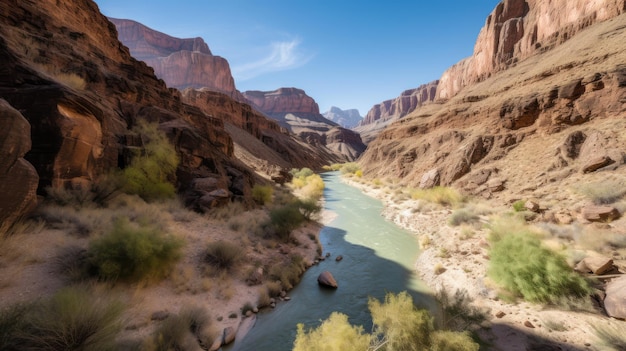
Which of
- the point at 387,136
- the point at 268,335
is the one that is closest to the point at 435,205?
the point at 268,335

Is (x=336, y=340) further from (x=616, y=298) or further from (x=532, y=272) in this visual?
(x=616, y=298)

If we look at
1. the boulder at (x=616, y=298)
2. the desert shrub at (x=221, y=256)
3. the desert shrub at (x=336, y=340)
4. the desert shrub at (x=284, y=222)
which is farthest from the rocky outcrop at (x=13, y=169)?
the boulder at (x=616, y=298)

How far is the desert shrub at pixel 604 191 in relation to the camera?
994 centimetres

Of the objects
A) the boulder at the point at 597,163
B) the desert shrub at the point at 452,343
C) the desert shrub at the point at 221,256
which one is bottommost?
the desert shrub at the point at 221,256

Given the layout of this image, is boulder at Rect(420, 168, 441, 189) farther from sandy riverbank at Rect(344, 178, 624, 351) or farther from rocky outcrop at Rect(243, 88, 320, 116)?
rocky outcrop at Rect(243, 88, 320, 116)

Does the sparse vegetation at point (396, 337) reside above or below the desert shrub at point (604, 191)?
below

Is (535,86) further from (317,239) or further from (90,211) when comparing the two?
(90,211)

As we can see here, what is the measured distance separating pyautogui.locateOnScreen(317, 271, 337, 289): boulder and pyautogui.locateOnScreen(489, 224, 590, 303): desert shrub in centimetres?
501

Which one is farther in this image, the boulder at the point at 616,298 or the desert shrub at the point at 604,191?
the desert shrub at the point at 604,191

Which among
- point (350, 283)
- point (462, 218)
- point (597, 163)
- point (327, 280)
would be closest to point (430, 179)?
point (462, 218)

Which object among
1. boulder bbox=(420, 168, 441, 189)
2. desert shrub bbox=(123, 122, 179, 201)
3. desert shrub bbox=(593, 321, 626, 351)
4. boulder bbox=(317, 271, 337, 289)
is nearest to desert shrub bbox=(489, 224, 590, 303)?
desert shrub bbox=(593, 321, 626, 351)

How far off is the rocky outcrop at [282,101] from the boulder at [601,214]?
158776 mm

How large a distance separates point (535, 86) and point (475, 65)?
34582 mm

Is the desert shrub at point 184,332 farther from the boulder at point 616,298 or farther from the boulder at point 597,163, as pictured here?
the boulder at point 597,163
